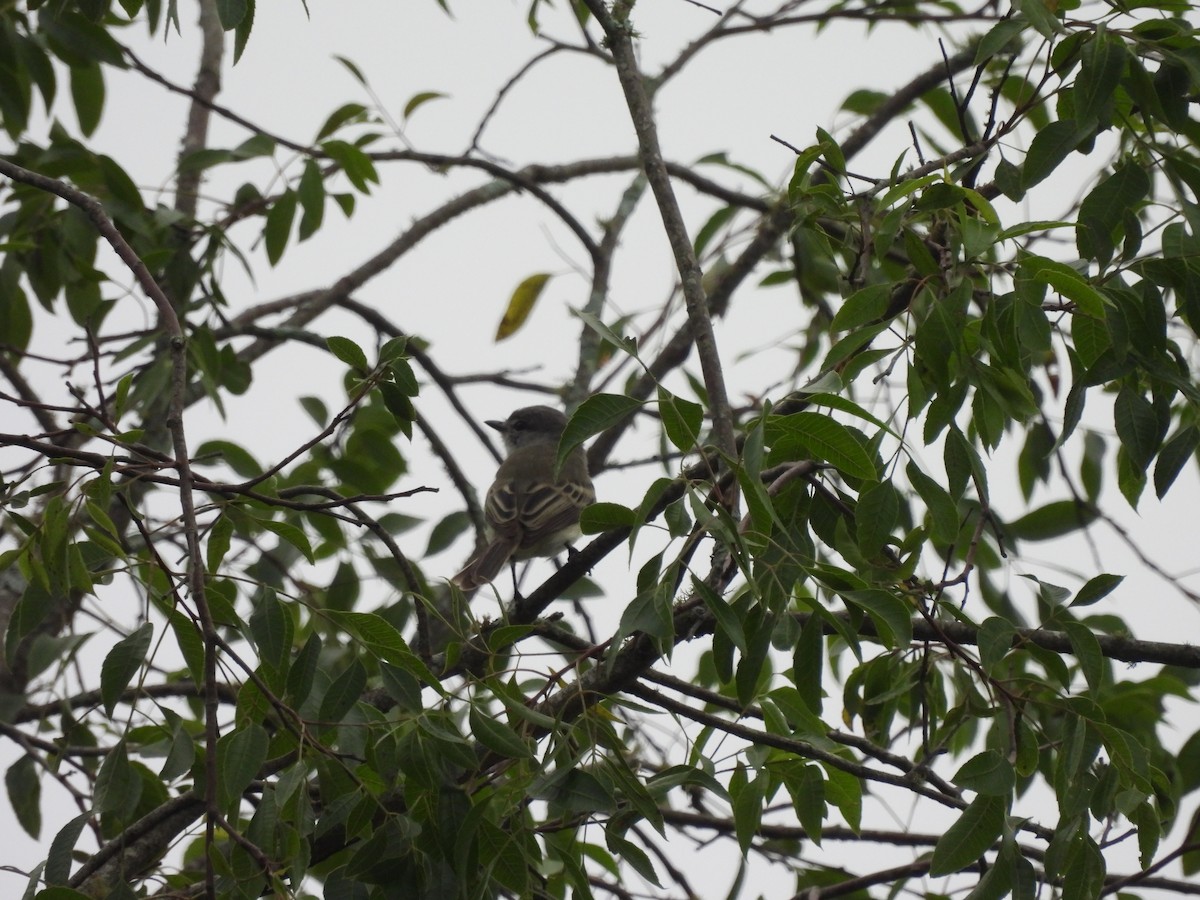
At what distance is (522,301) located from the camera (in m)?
6.50

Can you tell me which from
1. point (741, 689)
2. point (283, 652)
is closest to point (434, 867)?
point (283, 652)

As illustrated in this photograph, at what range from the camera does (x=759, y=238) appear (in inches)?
250

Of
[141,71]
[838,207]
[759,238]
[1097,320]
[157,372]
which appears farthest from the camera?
[759,238]

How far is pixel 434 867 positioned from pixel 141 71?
390cm

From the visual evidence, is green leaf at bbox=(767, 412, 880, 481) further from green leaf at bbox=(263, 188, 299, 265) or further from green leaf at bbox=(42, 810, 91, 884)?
green leaf at bbox=(263, 188, 299, 265)

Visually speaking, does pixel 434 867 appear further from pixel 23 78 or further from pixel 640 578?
pixel 23 78

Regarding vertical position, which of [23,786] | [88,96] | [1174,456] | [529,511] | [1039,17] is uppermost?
[88,96]

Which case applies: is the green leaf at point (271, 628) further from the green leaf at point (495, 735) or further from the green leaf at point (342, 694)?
the green leaf at point (495, 735)

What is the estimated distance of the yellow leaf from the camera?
648cm

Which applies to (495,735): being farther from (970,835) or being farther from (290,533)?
(970,835)

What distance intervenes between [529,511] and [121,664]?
409 cm

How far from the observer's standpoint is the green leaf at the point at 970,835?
2.31 meters

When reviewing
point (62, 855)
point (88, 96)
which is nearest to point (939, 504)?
point (62, 855)

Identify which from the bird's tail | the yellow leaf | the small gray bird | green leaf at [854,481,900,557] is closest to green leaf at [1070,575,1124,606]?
green leaf at [854,481,900,557]
